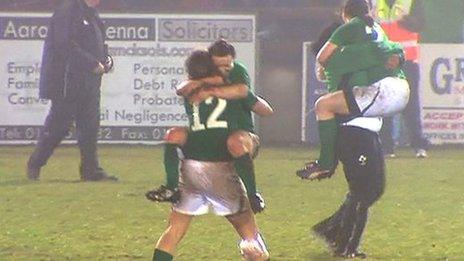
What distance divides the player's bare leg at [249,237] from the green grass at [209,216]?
5.87ft

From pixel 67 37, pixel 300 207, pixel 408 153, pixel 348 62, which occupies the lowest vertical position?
pixel 408 153

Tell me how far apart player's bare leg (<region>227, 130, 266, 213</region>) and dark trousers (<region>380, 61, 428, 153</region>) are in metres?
12.5

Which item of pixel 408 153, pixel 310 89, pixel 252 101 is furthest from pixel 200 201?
pixel 310 89

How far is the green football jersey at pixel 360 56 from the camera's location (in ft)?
33.4

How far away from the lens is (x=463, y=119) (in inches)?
915

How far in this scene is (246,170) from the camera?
8289 mm

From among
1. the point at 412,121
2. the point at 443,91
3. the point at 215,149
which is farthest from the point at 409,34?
the point at 215,149

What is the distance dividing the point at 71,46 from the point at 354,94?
728 centimetres

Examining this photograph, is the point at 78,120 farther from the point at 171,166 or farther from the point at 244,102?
the point at 244,102

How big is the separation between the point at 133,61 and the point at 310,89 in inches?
122

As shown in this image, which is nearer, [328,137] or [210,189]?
[210,189]

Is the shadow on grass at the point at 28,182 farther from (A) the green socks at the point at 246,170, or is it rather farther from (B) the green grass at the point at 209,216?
(A) the green socks at the point at 246,170

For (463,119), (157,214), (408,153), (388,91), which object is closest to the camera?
(388,91)

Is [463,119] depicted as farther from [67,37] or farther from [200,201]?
[200,201]
